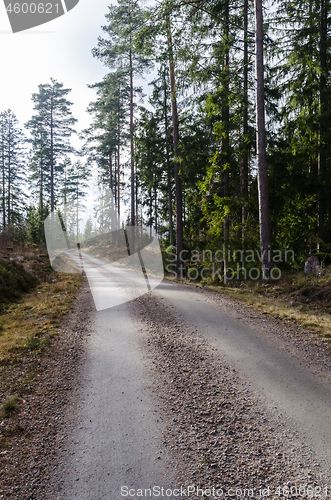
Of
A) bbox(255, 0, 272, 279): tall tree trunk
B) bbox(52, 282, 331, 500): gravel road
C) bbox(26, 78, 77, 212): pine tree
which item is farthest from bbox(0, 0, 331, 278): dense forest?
bbox(26, 78, 77, 212): pine tree

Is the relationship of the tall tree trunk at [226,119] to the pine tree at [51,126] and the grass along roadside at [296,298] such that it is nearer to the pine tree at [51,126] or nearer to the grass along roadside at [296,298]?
the grass along roadside at [296,298]

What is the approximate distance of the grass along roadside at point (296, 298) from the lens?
6418 millimetres

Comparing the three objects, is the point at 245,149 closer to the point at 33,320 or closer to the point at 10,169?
the point at 33,320

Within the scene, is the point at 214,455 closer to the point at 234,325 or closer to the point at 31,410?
the point at 31,410

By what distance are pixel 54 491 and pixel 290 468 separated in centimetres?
200

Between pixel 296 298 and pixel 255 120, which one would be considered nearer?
pixel 296 298

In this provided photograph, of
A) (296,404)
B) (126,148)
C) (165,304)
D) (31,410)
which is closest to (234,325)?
(165,304)

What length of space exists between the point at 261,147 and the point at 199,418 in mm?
9495

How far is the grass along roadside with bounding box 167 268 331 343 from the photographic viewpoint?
642 centimetres

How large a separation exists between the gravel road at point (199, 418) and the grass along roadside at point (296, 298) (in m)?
0.92

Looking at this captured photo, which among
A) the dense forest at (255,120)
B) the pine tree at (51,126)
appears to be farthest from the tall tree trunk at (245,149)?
the pine tree at (51,126)

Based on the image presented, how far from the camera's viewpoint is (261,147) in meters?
10.2

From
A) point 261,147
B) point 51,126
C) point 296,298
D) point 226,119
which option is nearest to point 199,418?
point 296,298

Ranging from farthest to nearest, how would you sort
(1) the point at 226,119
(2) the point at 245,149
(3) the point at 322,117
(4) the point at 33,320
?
(1) the point at 226,119
(2) the point at 245,149
(3) the point at 322,117
(4) the point at 33,320
